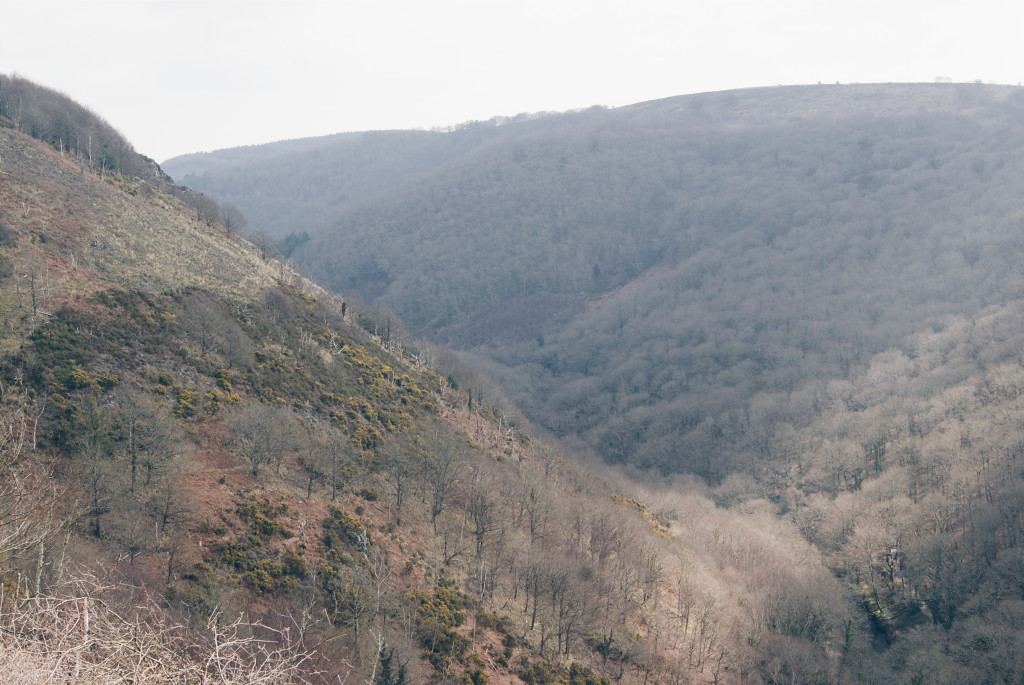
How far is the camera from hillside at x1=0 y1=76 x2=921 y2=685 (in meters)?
28.3

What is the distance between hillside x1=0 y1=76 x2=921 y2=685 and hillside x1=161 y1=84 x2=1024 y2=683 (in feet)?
4.61

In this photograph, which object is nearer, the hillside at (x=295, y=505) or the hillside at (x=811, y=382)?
the hillside at (x=295, y=505)

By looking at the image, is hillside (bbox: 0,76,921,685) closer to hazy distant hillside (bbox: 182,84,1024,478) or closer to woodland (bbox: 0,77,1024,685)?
woodland (bbox: 0,77,1024,685)

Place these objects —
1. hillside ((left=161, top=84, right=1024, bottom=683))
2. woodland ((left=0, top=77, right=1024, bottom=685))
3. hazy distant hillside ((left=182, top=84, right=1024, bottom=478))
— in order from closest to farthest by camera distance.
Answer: woodland ((left=0, top=77, right=1024, bottom=685))
hillside ((left=161, top=84, right=1024, bottom=683))
hazy distant hillside ((left=182, top=84, right=1024, bottom=478))

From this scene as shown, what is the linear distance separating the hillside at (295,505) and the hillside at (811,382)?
1406 millimetres

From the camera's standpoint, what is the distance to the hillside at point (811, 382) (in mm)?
61531

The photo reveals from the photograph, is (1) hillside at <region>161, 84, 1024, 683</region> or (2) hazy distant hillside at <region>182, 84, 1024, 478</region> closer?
(1) hillside at <region>161, 84, 1024, 683</region>

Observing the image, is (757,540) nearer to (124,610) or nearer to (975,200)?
(124,610)

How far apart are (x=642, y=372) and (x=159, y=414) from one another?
106 metres

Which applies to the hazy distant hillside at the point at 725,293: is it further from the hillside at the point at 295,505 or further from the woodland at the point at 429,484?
the hillside at the point at 295,505

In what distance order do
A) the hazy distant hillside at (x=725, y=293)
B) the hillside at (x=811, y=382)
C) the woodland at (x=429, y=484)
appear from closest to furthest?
the woodland at (x=429, y=484) < the hillside at (x=811, y=382) < the hazy distant hillside at (x=725, y=293)

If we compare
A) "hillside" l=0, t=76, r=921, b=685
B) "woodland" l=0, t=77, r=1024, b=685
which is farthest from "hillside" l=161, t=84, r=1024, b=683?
"hillside" l=0, t=76, r=921, b=685

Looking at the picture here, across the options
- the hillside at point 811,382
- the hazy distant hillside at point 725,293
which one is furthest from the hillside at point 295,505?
the hazy distant hillside at point 725,293

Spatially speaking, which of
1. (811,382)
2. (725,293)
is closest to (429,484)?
(811,382)
